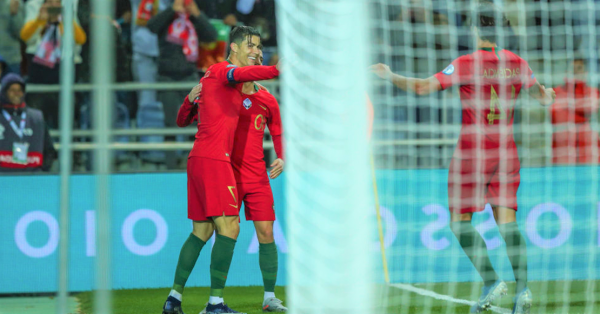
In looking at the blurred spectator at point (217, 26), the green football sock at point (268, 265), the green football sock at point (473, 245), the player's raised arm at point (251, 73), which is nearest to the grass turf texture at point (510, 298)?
the green football sock at point (473, 245)

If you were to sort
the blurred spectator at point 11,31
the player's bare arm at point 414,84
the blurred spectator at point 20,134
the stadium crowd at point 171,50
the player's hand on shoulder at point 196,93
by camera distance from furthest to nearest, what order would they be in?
the blurred spectator at point 11,31 < the stadium crowd at point 171,50 < the blurred spectator at point 20,134 < the player's hand on shoulder at point 196,93 < the player's bare arm at point 414,84

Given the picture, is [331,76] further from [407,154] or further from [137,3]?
[137,3]

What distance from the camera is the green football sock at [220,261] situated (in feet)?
15.6

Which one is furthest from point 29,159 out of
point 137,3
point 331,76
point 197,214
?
point 331,76

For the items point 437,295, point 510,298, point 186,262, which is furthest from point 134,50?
point 510,298

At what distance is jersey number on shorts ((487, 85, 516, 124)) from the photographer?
15.4 feet

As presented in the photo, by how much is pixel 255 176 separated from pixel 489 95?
5.46 ft

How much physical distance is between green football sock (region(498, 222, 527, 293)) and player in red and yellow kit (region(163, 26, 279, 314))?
1.68 meters

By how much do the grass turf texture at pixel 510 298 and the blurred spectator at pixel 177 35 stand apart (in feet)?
10.4

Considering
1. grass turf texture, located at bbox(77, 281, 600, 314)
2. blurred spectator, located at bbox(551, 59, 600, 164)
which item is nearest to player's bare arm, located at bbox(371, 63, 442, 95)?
grass turf texture, located at bbox(77, 281, 600, 314)

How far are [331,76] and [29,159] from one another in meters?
5.27

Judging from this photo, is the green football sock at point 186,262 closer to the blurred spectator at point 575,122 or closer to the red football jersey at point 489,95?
the red football jersey at point 489,95

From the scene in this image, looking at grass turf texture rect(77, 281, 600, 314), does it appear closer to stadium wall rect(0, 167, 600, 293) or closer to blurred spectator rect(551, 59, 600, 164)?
stadium wall rect(0, 167, 600, 293)

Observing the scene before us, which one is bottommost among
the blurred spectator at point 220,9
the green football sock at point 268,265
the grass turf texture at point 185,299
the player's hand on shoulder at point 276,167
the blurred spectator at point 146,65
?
the grass turf texture at point 185,299
